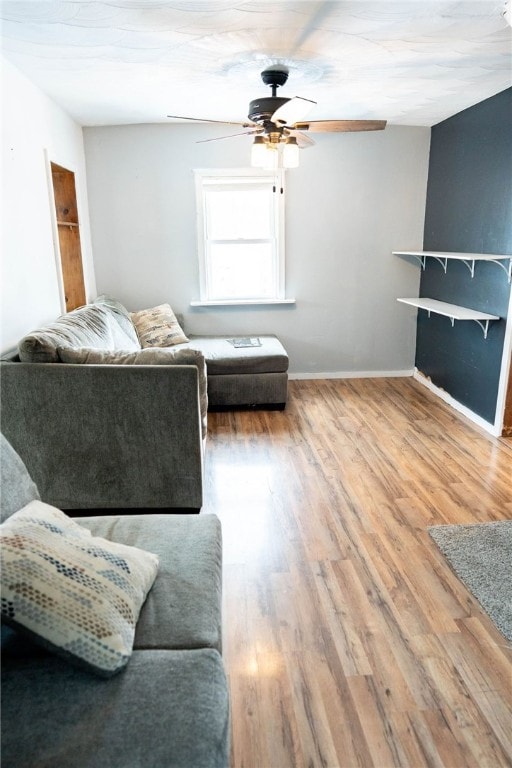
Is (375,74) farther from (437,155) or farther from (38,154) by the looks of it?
(38,154)

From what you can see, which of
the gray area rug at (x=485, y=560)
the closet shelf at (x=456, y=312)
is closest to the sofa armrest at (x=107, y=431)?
the gray area rug at (x=485, y=560)

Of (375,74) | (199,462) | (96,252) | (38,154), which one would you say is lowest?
(199,462)

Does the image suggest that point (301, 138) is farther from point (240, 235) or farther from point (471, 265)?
point (240, 235)

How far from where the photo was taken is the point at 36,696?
1039 millimetres

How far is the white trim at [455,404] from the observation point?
149 inches

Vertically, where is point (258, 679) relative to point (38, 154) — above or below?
below

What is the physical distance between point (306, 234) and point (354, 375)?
153 cm

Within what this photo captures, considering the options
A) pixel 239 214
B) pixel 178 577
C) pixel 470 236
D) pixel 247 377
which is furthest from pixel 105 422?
pixel 470 236

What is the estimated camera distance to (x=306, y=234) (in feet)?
16.0

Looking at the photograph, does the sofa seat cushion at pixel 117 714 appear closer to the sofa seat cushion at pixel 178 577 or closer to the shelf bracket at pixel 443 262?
the sofa seat cushion at pixel 178 577

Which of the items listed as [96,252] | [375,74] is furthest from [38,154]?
[375,74]

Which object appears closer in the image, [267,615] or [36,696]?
[36,696]

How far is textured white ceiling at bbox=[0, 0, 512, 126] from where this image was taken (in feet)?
7.22

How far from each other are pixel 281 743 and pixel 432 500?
66.3 inches
